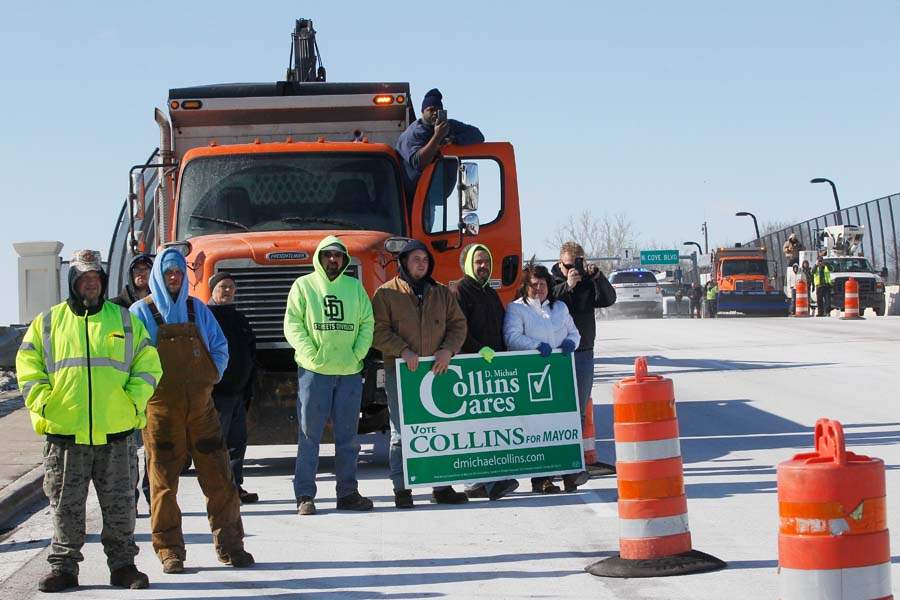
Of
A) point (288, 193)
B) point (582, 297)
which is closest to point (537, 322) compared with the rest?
point (582, 297)

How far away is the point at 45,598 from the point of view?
8.05 metres

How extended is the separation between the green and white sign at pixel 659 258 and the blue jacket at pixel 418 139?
111 meters

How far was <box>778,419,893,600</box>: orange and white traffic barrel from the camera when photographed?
5723mm

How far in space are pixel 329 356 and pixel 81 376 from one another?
3.09 m

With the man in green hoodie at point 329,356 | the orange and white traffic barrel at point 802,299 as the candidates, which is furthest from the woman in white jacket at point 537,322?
the orange and white traffic barrel at point 802,299

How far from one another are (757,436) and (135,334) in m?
8.36

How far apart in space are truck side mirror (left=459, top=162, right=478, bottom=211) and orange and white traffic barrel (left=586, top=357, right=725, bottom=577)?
5.83m

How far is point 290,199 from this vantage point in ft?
45.5

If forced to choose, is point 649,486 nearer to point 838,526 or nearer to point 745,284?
point 838,526

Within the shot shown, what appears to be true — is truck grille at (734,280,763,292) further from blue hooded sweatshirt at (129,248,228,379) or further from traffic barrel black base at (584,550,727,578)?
traffic barrel black base at (584,550,727,578)

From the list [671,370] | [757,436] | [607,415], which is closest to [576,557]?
[757,436]

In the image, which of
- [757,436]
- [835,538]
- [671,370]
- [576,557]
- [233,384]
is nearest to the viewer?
[835,538]

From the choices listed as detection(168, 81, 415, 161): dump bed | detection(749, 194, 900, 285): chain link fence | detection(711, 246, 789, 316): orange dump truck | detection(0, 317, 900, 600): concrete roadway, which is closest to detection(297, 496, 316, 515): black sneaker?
detection(0, 317, 900, 600): concrete roadway

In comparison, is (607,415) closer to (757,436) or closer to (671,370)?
(757,436)
